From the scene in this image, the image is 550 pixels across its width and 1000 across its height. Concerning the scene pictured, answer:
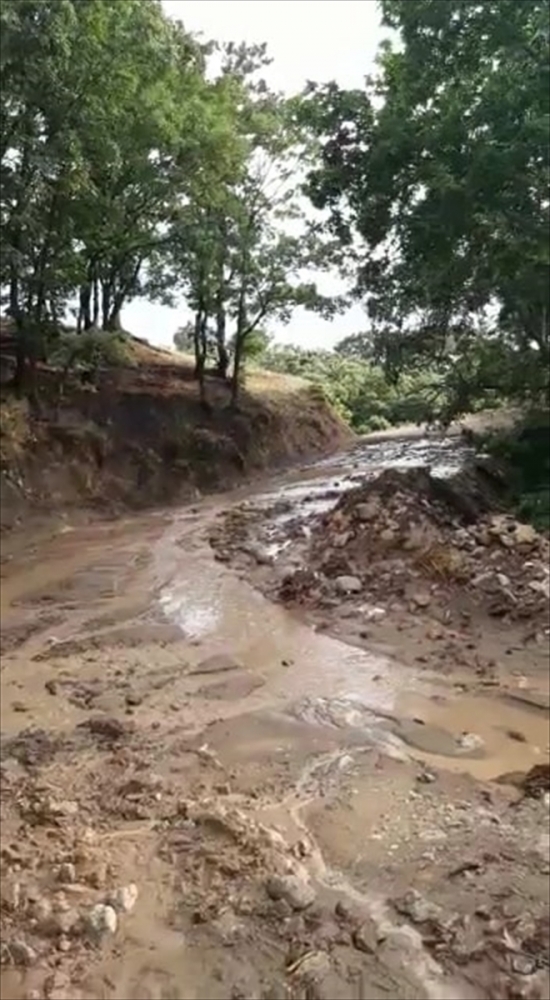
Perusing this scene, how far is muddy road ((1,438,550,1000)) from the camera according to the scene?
309cm

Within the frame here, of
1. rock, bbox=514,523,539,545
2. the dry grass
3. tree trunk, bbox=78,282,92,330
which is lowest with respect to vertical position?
the dry grass

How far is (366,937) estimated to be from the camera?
10.4 ft

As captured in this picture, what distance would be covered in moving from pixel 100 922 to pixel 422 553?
189 inches

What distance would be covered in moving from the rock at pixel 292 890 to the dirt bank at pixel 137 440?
23.4 feet

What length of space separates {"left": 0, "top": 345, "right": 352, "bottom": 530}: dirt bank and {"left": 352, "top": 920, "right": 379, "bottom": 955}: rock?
7496 mm

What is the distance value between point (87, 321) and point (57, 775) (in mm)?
10808

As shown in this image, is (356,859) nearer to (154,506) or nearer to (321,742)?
(321,742)

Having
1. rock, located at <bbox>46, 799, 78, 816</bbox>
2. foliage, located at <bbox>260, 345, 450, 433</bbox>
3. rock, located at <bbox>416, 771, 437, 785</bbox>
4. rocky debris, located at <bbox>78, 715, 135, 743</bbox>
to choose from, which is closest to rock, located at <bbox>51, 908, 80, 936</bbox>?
rock, located at <bbox>46, 799, 78, 816</bbox>

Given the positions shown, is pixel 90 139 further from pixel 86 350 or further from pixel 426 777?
pixel 426 777

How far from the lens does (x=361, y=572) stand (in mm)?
7453

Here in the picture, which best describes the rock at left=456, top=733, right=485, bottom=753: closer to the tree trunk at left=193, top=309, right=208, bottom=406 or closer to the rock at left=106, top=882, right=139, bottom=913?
the rock at left=106, top=882, right=139, bottom=913

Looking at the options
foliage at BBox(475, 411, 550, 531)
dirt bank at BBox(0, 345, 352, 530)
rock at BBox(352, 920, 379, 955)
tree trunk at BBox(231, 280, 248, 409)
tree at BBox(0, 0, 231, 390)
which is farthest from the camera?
tree trunk at BBox(231, 280, 248, 409)

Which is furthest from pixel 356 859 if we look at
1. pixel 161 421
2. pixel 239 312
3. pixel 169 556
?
pixel 239 312

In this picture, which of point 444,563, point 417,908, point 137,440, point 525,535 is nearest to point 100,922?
point 417,908
